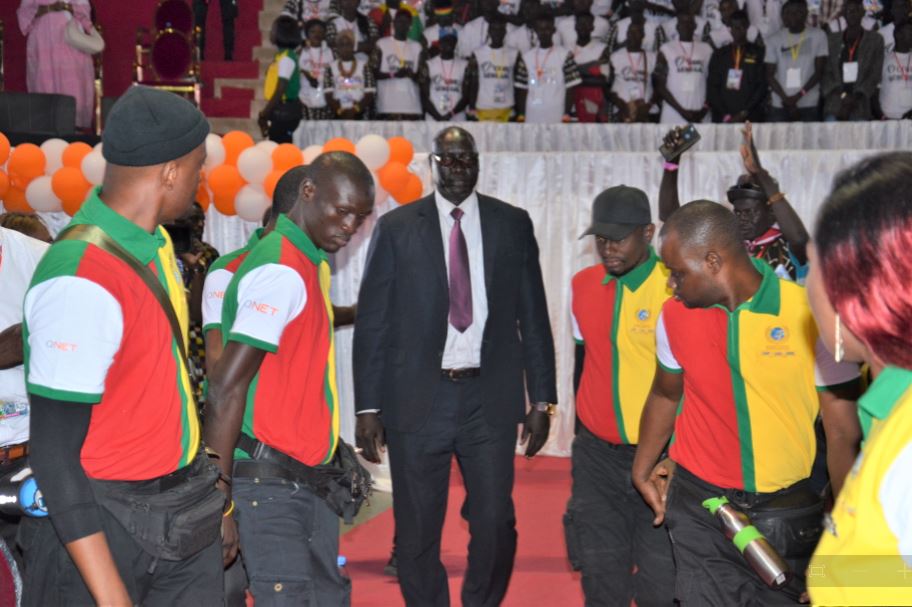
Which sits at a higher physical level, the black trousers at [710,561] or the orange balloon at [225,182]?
the orange balloon at [225,182]

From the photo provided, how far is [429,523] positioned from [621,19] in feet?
27.4

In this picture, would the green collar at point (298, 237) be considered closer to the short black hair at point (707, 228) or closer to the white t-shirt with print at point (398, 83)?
the short black hair at point (707, 228)

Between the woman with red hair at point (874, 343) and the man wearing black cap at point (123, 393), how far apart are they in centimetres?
148

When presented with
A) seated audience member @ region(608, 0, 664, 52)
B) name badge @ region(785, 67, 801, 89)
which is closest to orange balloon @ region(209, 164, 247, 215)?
seated audience member @ region(608, 0, 664, 52)

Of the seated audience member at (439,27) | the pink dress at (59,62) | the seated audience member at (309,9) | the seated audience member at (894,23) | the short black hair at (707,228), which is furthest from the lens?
the seated audience member at (309,9)

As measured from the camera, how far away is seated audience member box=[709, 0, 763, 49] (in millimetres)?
11547

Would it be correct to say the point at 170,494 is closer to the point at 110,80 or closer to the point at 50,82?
the point at 50,82

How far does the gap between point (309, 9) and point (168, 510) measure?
10.6m

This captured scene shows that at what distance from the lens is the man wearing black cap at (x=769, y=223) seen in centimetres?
500

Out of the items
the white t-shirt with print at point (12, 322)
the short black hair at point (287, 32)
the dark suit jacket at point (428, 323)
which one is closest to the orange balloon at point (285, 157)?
the dark suit jacket at point (428, 323)

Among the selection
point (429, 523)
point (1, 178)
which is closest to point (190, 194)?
point (429, 523)

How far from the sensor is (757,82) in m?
11.2

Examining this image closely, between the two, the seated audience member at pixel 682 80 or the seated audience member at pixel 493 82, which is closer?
the seated audience member at pixel 682 80

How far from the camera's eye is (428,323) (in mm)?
4816
